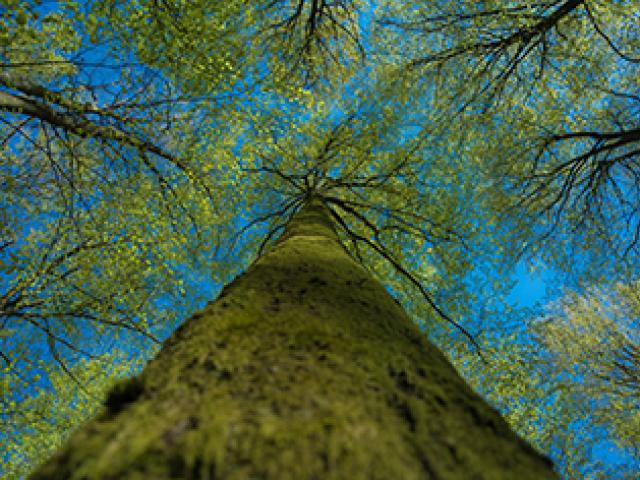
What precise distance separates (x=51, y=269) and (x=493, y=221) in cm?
792

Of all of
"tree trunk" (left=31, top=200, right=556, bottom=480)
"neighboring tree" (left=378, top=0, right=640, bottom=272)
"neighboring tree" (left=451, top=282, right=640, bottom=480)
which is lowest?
"tree trunk" (left=31, top=200, right=556, bottom=480)

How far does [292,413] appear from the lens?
0.75 meters

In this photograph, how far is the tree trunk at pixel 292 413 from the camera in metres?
0.62

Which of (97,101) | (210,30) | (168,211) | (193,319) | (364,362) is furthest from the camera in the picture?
(168,211)

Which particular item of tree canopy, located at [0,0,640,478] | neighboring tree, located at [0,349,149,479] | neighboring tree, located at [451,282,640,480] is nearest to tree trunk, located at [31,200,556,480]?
tree canopy, located at [0,0,640,478]

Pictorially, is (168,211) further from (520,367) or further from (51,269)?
(520,367)

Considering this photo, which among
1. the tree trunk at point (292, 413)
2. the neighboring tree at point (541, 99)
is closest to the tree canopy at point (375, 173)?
the neighboring tree at point (541, 99)

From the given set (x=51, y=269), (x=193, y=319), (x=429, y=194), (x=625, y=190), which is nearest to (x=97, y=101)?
(x=51, y=269)

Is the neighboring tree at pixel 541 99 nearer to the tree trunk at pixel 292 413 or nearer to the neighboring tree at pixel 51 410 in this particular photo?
the tree trunk at pixel 292 413

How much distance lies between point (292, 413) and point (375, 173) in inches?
290

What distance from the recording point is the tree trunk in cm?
62

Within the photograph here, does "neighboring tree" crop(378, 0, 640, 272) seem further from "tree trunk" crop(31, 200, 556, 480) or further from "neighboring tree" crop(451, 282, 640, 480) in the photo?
"tree trunk" crop(31, 200, 556, 480)

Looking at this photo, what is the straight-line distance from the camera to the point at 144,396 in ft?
2.82

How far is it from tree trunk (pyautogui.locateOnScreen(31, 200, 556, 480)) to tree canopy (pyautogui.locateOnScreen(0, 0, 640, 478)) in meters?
4.55
